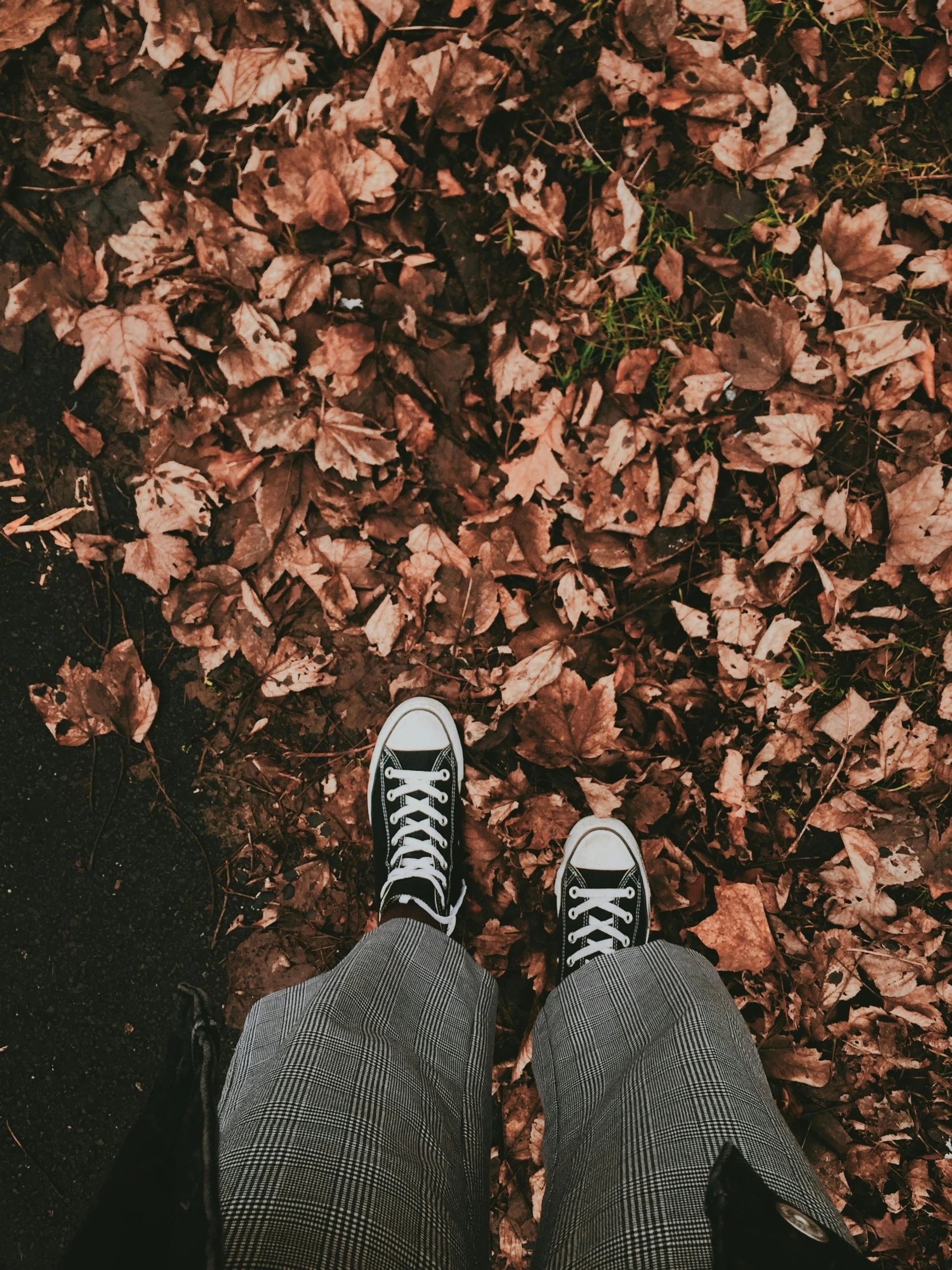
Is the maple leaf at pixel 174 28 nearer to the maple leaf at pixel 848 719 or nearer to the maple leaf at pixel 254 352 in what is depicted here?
the maple leaf at pixel 254 352

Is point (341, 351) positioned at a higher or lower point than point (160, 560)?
higher

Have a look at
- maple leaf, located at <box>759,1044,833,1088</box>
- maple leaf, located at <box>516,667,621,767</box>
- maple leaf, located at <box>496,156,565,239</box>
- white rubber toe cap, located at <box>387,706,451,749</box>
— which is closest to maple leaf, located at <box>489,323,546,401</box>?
maple leaf, located at <box>496,156,565,239</box>

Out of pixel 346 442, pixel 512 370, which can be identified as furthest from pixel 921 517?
pixel 346 442

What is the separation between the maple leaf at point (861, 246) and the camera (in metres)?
1.71

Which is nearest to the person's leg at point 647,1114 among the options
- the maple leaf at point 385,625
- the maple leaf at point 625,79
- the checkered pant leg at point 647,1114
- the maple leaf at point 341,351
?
the checkered pant leg at point 647,1114

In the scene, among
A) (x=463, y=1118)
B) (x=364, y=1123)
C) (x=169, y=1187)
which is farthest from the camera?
(x=463, y=1118)

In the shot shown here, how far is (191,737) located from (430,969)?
2.82 ft

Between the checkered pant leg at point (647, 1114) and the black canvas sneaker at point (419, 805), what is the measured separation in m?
0.40

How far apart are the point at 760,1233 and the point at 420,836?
1.17 metres

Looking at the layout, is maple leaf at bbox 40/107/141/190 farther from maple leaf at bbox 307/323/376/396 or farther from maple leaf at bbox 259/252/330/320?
maple leaf at bbox 307/323/376/396

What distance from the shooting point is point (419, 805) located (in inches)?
72.0

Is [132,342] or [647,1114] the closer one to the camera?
[647,1114]

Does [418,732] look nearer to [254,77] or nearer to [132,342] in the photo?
[132,342]

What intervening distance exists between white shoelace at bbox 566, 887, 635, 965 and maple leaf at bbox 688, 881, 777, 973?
0.69 feet
